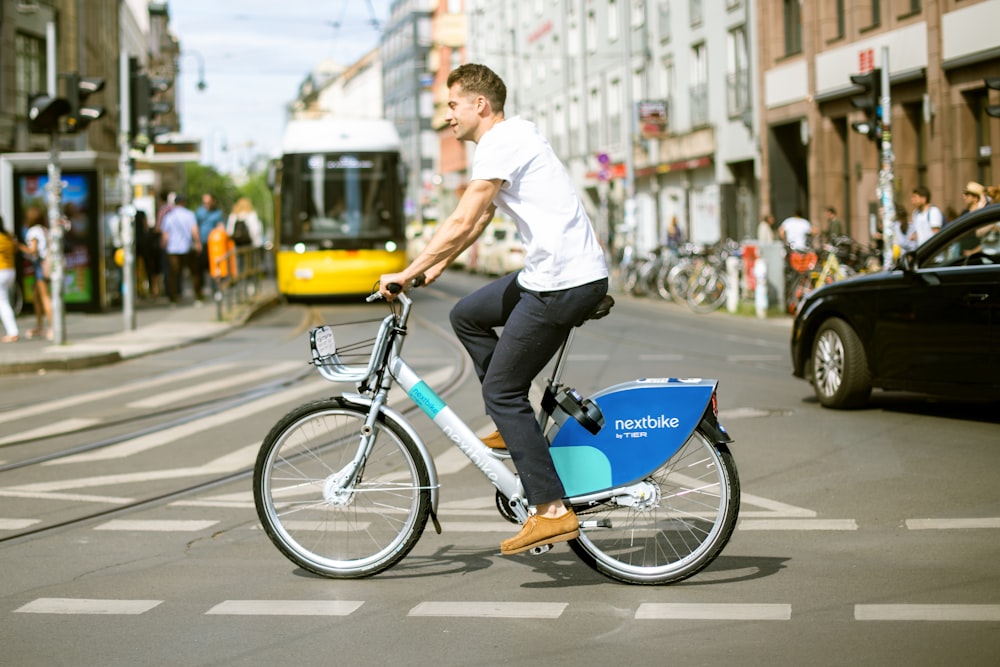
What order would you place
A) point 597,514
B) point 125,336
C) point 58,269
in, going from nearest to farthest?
1. point 597,514
2. point 58,269
3. point 125,336

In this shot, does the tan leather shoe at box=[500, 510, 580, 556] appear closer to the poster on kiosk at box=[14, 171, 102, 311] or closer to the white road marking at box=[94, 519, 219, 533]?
the white road marking at box=[94, 519, 219, 533]

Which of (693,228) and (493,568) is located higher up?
(693,228)

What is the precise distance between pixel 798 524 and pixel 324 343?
2452mm

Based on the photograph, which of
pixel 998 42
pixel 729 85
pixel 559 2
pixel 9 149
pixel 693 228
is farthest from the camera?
pixel 559 2

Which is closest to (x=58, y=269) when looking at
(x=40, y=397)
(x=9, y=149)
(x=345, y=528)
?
(x=40, y=397)

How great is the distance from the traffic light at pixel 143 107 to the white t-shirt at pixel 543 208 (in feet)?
51.6

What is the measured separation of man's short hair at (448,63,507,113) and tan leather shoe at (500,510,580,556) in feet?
5.07

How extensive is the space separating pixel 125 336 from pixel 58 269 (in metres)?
2.54

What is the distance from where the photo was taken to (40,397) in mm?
13469

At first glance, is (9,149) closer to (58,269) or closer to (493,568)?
(58,269)

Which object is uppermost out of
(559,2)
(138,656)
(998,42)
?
(559,2)

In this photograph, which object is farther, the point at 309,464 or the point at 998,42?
the point at 998,42

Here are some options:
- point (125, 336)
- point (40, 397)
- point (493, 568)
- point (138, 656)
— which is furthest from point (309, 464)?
point (125, 336)

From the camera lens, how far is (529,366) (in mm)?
5594
